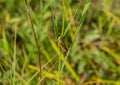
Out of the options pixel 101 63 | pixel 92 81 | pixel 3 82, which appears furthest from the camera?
pixel 101 63

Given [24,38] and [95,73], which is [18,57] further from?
[95,73]

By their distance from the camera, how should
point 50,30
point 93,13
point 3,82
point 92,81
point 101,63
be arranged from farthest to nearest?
point 93,13 < point 50,30 < point 101,63 < point 92,81 < point 3,82

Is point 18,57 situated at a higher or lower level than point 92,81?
higher

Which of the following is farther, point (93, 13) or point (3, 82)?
point (93, 13)

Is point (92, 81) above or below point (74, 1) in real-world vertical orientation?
below

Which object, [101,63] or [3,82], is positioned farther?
[101,63]

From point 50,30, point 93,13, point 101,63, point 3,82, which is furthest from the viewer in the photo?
point 93,13

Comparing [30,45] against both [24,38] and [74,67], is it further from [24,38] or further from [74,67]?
[74,67]

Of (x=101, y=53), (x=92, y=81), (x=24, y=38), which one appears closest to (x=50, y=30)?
(x=24, y=38)

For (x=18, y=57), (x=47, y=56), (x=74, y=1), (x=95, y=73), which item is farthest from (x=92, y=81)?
(x=74, y=1)
